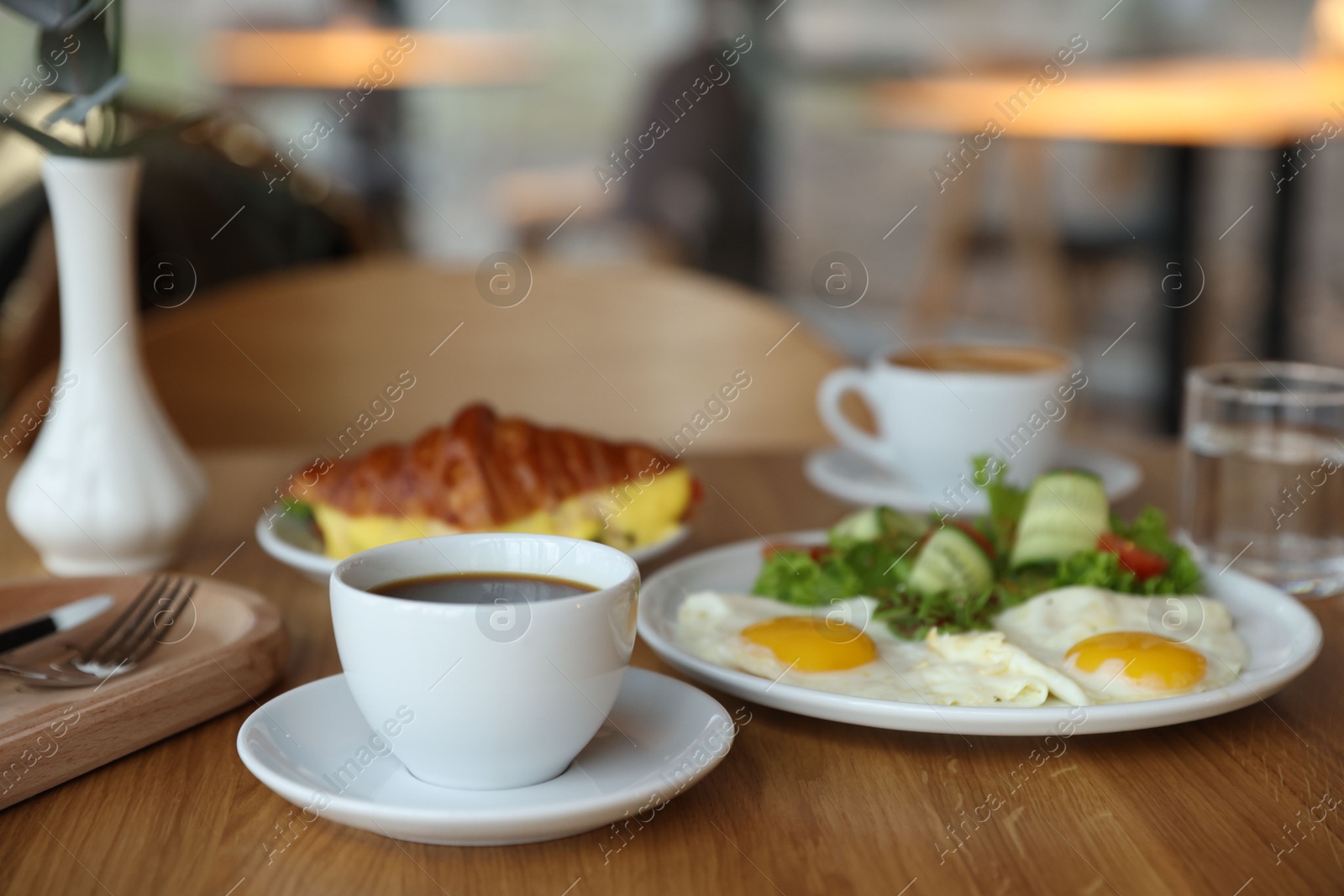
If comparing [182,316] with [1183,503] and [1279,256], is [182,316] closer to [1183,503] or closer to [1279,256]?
[1183,503]

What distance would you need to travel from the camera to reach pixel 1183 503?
1082 mm

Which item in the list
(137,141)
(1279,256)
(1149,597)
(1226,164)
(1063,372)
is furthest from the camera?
(1226,164)

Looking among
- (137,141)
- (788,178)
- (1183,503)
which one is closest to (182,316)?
(137,141)

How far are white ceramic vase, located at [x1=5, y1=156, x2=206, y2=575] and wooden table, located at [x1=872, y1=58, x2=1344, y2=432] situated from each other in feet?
11.5

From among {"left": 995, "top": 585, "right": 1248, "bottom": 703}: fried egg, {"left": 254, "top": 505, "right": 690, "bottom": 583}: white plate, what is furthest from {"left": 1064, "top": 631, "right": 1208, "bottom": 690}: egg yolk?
{"left": 254, "top": 505, "right": 690, "bottom": 583}: white plate

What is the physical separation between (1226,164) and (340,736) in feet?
15.5

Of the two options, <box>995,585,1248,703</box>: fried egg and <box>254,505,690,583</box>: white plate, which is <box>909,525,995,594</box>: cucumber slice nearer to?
<box>995,585,1248,703</box>: fried egg

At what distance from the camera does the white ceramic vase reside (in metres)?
1.00

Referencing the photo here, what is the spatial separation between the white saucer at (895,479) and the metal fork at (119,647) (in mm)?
680

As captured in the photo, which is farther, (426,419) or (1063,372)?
(426,419)

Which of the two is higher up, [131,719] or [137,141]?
[137,141]

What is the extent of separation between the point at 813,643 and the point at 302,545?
51 cm

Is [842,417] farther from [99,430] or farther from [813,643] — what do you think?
[99,430]

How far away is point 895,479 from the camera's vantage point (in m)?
1.38
